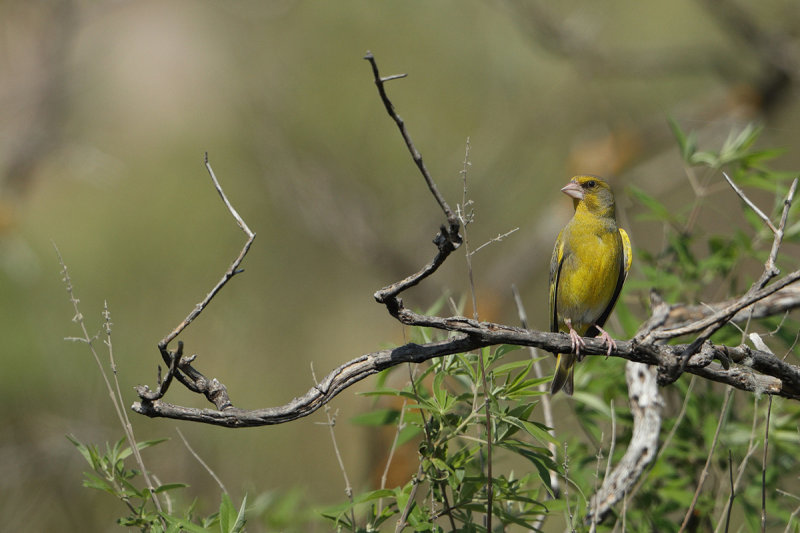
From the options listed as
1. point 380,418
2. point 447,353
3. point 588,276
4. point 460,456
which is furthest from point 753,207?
point 588,276

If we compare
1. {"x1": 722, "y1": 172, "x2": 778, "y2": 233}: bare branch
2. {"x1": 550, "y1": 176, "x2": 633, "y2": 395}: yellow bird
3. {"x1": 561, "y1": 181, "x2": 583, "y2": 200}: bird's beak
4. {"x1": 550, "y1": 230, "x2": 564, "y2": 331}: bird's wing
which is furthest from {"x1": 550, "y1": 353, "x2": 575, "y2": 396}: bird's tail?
{"x1": 722, "y1": 172, "x2": 778, "y2": 233}: bare branch

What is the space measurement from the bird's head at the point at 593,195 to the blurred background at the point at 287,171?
588mm

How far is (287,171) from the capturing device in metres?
8.48

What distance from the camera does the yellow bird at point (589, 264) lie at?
446cm

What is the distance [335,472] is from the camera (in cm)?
827

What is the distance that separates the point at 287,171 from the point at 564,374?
516cm

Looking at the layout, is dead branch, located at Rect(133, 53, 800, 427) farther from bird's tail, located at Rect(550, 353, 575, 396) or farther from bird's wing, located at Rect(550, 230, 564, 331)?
bird's wing, located at Rect(550, 230, 564, 331)

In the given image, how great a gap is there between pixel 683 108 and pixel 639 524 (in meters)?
5.89

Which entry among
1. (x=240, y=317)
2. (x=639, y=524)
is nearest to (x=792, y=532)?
(x=639, y=524)

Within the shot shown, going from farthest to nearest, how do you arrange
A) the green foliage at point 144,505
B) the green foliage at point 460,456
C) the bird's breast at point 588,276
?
the bird's breast at point 588,276
the green foliage at point 460,456
the green foliage at point 144,505

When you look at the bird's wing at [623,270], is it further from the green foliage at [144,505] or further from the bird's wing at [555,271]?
the green foliage at [144,505]

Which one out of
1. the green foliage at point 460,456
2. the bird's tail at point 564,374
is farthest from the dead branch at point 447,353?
the bird's tail at point 564,374

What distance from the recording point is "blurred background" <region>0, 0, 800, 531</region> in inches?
286

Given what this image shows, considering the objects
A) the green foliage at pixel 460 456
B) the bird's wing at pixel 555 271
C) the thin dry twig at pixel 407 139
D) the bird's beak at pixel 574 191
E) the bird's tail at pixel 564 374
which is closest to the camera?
the thin dry twig at pixel 407 139
